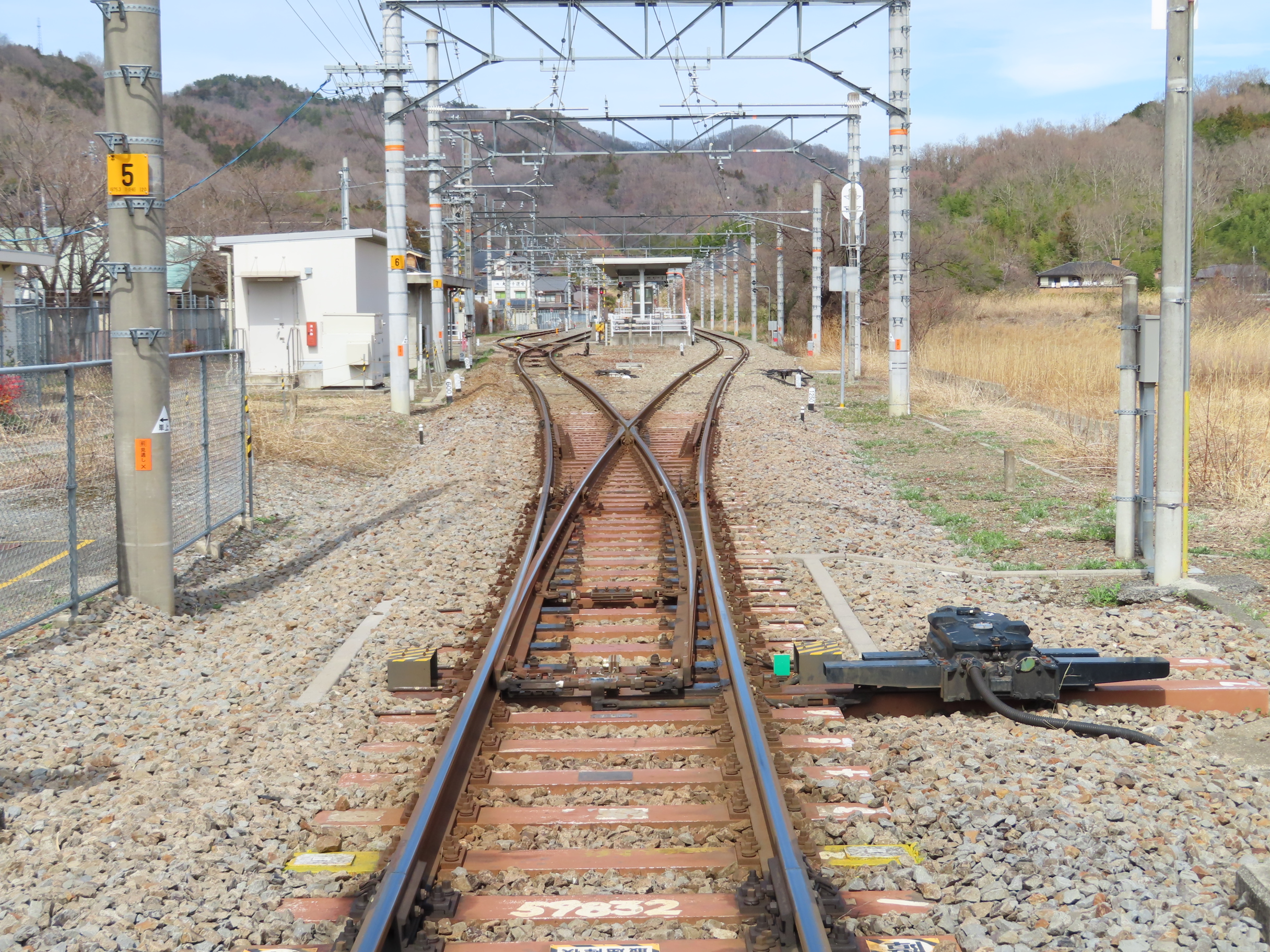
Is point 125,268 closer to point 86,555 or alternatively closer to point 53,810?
point 86,555

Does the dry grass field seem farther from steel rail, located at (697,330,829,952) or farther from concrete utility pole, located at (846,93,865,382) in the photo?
steel rail, located at (697,330,829,952)

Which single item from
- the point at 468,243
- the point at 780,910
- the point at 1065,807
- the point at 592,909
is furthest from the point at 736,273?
the point at 780,910

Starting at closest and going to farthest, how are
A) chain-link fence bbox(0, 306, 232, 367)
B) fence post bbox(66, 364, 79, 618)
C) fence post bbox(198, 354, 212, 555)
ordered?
fence post bbox(66, 364, 79, 618) → fence post bbox(198, 354, 212, 555) → chain-link fence bbox(0, 306, 232, 367)

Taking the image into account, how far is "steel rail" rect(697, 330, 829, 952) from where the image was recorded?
3.64 m

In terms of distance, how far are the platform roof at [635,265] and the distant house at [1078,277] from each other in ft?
87.0

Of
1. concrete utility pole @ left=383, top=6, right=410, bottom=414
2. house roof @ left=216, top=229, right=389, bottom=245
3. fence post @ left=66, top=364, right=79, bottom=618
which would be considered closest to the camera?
fence post @ left=66, top=364, right=79, bottom=618

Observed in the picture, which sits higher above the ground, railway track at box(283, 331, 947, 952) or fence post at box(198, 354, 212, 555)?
fence post at box(198, 354, 212, 555)

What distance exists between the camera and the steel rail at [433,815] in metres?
3.71

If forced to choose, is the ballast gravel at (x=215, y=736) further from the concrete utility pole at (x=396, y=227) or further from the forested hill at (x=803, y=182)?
the forested hill at (x=803, y=182)

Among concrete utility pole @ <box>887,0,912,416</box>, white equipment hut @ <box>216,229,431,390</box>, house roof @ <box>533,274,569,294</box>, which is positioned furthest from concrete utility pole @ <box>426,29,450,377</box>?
house roof @ <box>533,274,569,294</box>

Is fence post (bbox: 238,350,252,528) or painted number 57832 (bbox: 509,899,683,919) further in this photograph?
fence post (bbox: 238,350,252,528)

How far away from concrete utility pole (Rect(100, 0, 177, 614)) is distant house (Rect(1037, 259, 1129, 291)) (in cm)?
6264

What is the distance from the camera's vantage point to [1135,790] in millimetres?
4852

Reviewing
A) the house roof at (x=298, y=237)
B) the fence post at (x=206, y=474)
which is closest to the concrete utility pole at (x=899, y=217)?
the fence post at (x=206, y=474)
